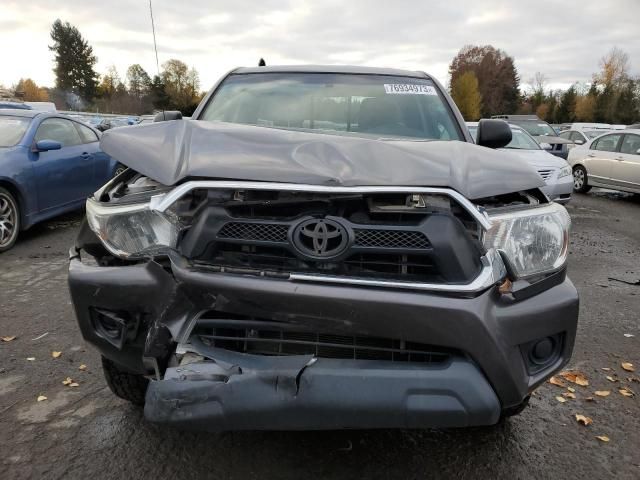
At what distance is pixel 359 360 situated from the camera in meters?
1.83

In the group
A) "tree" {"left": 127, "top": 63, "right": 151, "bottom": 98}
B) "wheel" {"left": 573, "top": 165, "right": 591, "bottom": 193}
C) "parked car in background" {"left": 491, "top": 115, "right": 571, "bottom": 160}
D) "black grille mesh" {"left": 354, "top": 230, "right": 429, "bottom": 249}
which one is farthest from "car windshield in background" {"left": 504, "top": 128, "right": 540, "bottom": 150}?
"tree" {"left": 127, "top": 63, "right": 151, "bottom": 98}

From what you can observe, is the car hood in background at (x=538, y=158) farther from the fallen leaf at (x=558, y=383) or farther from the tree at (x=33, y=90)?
the tree at (x=33, y=90)

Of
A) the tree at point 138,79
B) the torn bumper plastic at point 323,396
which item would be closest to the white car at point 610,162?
the torn bumper plastic at point 323,396

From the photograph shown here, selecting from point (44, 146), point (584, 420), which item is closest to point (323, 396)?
point (584, 420)

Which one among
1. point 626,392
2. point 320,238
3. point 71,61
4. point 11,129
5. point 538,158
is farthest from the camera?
point 71,61

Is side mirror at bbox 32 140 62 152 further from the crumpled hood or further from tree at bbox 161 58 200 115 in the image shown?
tree at bbox 161 58 200 115

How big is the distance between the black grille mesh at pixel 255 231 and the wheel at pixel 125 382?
97 centimetres

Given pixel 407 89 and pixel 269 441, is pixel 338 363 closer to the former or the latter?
pixel 269 441

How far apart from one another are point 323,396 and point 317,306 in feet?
1.01

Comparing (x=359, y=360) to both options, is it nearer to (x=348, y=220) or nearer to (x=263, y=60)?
(x=348, y=220)

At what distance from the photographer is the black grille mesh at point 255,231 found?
1.91 metres

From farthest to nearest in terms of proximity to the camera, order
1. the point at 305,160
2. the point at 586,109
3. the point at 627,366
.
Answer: the point at 586,109 < the point at 627,366 < the point at 305,160

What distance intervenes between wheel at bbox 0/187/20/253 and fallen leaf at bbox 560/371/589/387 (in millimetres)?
5623

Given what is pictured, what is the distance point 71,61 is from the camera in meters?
79.1
